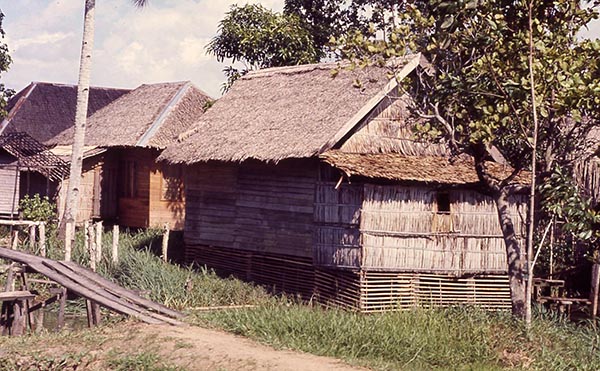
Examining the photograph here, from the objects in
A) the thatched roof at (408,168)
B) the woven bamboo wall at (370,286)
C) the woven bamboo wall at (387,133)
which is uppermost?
the woven bamboo wall at (387,133)

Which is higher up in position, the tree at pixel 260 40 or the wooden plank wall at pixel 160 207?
the tree at pixel 260 40

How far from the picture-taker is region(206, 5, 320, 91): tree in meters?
26.2

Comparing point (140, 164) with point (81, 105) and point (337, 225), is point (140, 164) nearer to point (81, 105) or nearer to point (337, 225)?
point (81, 105)

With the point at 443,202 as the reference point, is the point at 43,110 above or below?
above

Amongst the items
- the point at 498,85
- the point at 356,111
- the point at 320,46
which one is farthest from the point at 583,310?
the point at 320,46

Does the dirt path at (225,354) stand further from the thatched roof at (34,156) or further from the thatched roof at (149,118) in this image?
the thatched roof at (149,118)

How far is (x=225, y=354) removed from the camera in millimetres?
11180

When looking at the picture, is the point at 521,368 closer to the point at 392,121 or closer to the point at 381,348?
the point at 381,348

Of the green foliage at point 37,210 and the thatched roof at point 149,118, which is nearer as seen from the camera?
the green foliage at point 37,210

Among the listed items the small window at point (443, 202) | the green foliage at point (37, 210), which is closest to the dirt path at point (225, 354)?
the small window at point (443, 202)

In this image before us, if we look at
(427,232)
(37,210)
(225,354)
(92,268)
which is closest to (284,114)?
(427,232)

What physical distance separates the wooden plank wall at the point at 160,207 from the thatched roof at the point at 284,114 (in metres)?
4.04

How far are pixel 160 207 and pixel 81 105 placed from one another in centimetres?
475

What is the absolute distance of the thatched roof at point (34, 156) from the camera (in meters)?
24.8
